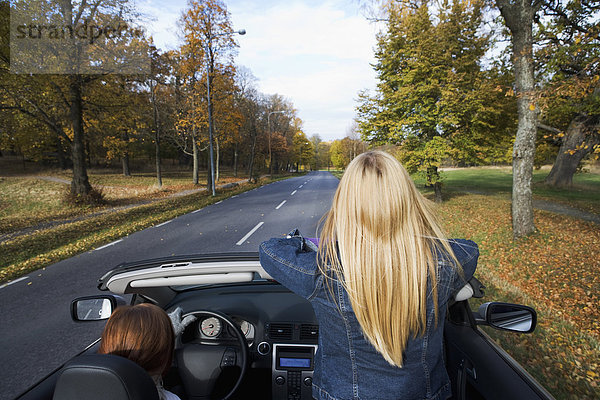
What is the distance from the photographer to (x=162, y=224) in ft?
35.2

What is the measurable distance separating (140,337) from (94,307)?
84 centimetres

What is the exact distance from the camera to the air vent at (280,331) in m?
2.29

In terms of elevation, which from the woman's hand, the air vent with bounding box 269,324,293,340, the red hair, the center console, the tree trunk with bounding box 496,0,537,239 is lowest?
the center console

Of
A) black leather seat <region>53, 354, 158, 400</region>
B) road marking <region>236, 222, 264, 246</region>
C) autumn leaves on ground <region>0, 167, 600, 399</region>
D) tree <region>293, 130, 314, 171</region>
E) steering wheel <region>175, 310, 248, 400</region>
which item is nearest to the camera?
black leather seat <region>53, 354, 158, 400</region>

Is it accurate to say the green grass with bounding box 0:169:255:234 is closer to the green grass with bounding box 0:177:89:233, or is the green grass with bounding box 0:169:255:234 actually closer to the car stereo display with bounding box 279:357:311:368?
the green grass with bounding box 0:177:89:233

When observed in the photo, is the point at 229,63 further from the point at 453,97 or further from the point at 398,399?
the point at 398,399

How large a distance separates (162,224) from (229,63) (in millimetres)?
14331

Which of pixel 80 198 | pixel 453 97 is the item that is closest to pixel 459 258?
pixel 453 97

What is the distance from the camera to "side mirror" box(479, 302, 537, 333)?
1766 millimetres

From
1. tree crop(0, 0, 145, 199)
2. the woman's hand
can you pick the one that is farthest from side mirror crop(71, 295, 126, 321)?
tree crop(0, 0, 145, 199)

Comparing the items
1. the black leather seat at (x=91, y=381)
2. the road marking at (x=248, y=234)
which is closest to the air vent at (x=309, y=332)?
the black leather seat at (x=91, y=381)

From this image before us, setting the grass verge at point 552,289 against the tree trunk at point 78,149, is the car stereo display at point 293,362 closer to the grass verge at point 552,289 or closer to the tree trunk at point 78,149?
the grass verge at point 552,289

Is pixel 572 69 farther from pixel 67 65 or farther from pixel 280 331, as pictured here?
pixel 67 65

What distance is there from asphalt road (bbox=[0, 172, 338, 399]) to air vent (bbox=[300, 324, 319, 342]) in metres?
2.58
